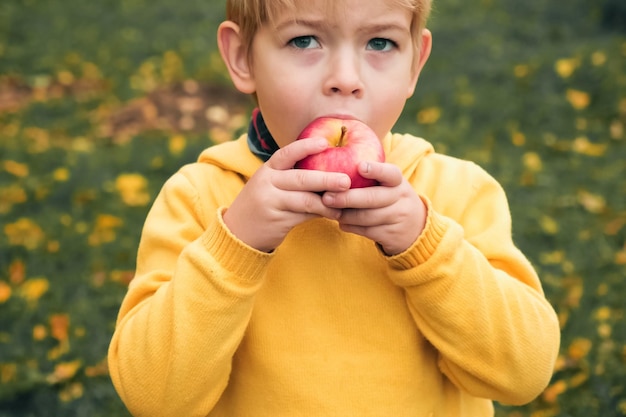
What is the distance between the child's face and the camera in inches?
63.1

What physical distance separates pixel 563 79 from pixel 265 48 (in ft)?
14.7

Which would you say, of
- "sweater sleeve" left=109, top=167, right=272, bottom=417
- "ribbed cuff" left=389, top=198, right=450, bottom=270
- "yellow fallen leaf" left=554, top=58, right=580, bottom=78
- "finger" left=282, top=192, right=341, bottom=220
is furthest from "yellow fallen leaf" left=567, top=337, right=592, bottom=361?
"yellow fallen leaf" left=554, top=58, right=580, bottom=78

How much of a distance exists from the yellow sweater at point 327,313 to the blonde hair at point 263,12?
0.27 m

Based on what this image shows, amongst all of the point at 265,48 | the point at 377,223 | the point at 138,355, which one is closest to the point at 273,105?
the point at 265,48

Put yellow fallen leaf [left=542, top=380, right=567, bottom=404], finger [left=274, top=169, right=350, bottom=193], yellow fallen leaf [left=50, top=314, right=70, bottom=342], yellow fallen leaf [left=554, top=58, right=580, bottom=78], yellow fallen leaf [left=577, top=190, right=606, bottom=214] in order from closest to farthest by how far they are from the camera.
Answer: finger [left=274, top=169, right=350, bottom=193] < yellow fallen leaf [left=542, top=380, right=567, bottom=404] < yellow fallen leaf [left=50, top=314, right=70, bottom=342] < yellow fallen leaf [left=577, top=190, right=606, bottom=214] < yellow fallen leaf [left=554, top=58, right=580, bottom=78]

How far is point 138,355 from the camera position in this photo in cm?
164

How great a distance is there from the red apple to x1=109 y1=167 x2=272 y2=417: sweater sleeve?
→ 231 mm

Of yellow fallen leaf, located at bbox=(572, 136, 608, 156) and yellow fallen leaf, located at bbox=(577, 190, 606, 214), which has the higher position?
yellow fallen leaf, located at bbox=(577, 190, 606, 214)

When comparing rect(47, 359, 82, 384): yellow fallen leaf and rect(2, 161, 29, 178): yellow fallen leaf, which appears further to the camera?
rect(2, 161, 29, 178): yellow fallen leaf

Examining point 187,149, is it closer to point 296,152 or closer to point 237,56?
point 237,56

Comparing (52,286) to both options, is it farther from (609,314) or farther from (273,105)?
(609,314)

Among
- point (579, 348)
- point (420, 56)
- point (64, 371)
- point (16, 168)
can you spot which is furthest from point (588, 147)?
point (16, 168)

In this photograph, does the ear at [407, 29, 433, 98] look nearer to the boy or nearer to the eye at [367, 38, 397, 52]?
the boy

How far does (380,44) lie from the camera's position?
5.49ft
